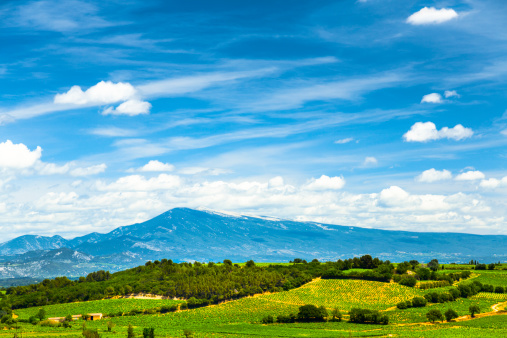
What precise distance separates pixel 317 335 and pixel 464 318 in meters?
57.1

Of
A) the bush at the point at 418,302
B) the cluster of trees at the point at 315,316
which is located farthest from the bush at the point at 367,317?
the bush at the point at 418,302

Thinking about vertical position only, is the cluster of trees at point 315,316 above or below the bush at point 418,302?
below

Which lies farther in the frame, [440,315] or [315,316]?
[315,316]

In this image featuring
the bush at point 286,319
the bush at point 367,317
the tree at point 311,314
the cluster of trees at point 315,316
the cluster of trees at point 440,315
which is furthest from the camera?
the bush at point 286,319

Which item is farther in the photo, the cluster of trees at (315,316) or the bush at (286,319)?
the bush at (286,319)

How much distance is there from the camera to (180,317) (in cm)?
19300

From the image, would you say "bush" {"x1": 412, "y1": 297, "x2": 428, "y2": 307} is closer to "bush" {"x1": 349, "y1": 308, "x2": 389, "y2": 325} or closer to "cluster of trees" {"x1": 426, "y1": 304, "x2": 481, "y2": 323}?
"cluster of trees" {"x1": 426, "y1": 304, "x2": 481, "y2": 323}

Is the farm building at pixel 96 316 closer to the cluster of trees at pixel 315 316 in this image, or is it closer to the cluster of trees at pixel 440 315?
the cluster of trees at pixel 315 316

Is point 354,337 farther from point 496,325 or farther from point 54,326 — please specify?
point 54,326

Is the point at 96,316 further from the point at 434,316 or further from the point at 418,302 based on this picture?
the point at 434,316

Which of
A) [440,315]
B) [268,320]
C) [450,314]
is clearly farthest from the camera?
[268,320]

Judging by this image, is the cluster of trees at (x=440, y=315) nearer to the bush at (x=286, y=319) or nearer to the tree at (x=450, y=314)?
the tree at (x=450, y=314)

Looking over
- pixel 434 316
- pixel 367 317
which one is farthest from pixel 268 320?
pixel 434 316

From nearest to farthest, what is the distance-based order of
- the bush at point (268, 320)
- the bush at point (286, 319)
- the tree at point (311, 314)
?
the bush at point (268, 320), the tree at point (311, 314), the bush at point (286, 319)
